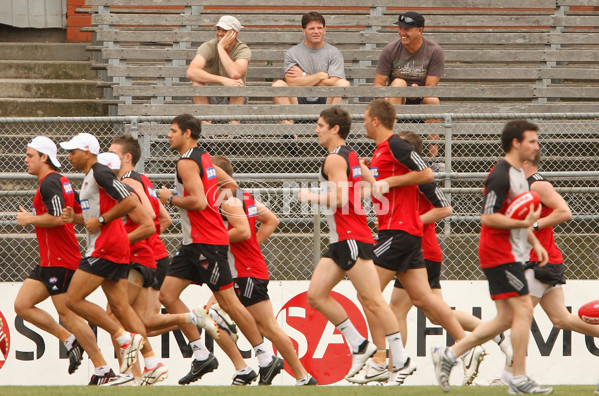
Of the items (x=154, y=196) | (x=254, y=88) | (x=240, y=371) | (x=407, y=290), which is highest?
(x=254, y=88)

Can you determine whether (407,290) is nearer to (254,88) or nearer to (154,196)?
(154,196)

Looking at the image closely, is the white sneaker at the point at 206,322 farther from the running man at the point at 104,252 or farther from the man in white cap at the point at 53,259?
the man in white cap at the point at 53,259

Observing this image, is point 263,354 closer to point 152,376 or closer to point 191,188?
point 152,376

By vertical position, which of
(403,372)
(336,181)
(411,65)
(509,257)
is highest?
(411,65)

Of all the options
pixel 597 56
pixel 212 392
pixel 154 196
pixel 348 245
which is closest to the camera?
pixel 212 392

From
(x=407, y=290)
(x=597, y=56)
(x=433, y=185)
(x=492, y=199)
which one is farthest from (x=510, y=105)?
(x=492, y=199)

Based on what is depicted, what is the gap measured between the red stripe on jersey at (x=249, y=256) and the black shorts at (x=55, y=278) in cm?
146

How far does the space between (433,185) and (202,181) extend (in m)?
2.00

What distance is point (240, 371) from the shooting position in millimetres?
8375

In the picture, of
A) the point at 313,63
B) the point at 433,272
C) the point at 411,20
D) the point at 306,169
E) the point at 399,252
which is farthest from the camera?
the point at 313,63

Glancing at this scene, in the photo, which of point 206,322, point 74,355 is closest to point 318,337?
point 206,322

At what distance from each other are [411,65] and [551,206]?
395 cm

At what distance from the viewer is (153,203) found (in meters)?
8.62

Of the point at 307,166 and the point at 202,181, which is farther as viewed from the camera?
the point at 307,166
